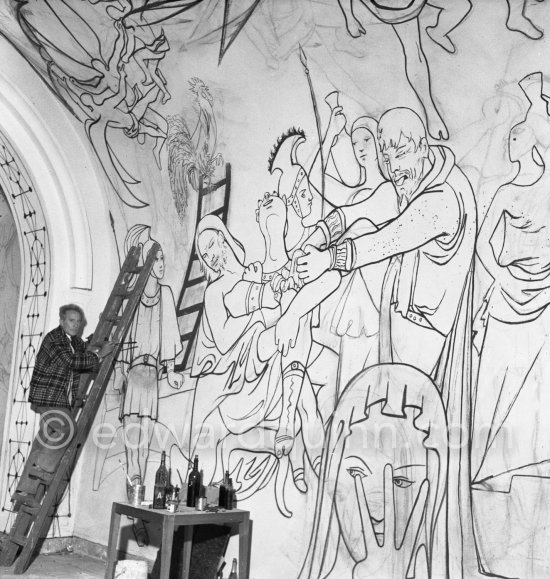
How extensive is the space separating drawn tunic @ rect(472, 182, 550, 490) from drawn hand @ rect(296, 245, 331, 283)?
1206mm

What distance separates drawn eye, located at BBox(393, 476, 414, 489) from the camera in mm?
4836

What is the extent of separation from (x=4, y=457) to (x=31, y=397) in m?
0.74

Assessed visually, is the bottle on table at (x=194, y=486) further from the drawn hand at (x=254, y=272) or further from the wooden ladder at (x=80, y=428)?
the drawn hand at (x=254, y=272)

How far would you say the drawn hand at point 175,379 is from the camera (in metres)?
Result: 6.36

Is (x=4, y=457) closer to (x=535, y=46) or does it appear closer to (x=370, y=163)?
(x=370, y=163)

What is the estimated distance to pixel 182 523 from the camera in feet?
17.0

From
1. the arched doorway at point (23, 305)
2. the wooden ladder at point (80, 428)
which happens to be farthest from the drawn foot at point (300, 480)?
the arched doorway at point (23, 305)

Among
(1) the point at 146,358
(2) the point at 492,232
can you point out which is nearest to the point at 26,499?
(1) the point at 146,358

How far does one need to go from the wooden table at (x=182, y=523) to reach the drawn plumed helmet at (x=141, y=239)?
2.16 metres

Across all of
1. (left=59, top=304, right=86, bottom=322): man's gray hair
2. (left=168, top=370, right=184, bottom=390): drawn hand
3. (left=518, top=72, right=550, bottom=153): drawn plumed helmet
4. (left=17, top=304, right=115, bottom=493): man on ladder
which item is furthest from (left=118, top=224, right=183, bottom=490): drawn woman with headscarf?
(left=518, top=72, right=550, bottom=153): drawn plumed helmet

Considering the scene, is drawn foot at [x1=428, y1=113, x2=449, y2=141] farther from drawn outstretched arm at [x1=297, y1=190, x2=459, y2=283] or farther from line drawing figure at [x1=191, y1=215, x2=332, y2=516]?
line drawing figure at [x1=191, y1=215, x2=332, y2=516]

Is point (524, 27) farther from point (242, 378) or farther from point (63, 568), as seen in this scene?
point (63, 568)

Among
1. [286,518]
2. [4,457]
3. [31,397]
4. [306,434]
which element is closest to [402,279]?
[306,434]

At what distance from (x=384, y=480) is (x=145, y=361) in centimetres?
247
